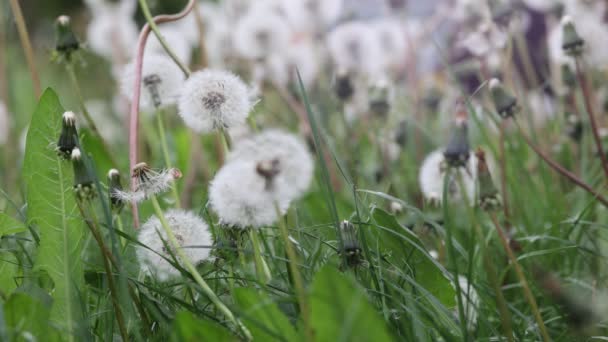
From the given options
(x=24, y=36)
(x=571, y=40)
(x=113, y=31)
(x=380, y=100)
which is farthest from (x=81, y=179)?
(x=113, y=31)

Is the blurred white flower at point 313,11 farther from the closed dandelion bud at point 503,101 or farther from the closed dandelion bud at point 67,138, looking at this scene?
the closed dandelion bud at point 67,138

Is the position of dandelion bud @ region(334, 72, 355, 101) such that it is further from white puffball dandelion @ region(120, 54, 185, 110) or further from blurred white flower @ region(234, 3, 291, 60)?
white puffball dandelion @ region(120, 54, 185, 110)

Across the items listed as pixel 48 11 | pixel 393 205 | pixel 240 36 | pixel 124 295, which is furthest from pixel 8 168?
pixel 48 11

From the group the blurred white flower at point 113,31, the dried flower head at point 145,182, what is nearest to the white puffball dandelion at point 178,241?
the dried flower head at point 145,182

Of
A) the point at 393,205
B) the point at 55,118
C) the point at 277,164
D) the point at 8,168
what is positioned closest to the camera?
the point at 277,164

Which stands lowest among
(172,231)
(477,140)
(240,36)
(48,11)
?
(477,140)

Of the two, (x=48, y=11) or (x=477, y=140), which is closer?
(x=477, y=140)

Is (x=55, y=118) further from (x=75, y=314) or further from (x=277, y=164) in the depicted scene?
(x=277, y=164)

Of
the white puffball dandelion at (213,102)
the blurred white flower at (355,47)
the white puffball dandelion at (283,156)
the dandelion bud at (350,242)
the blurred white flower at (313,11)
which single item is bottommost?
the dandelion bud at (350,242)
